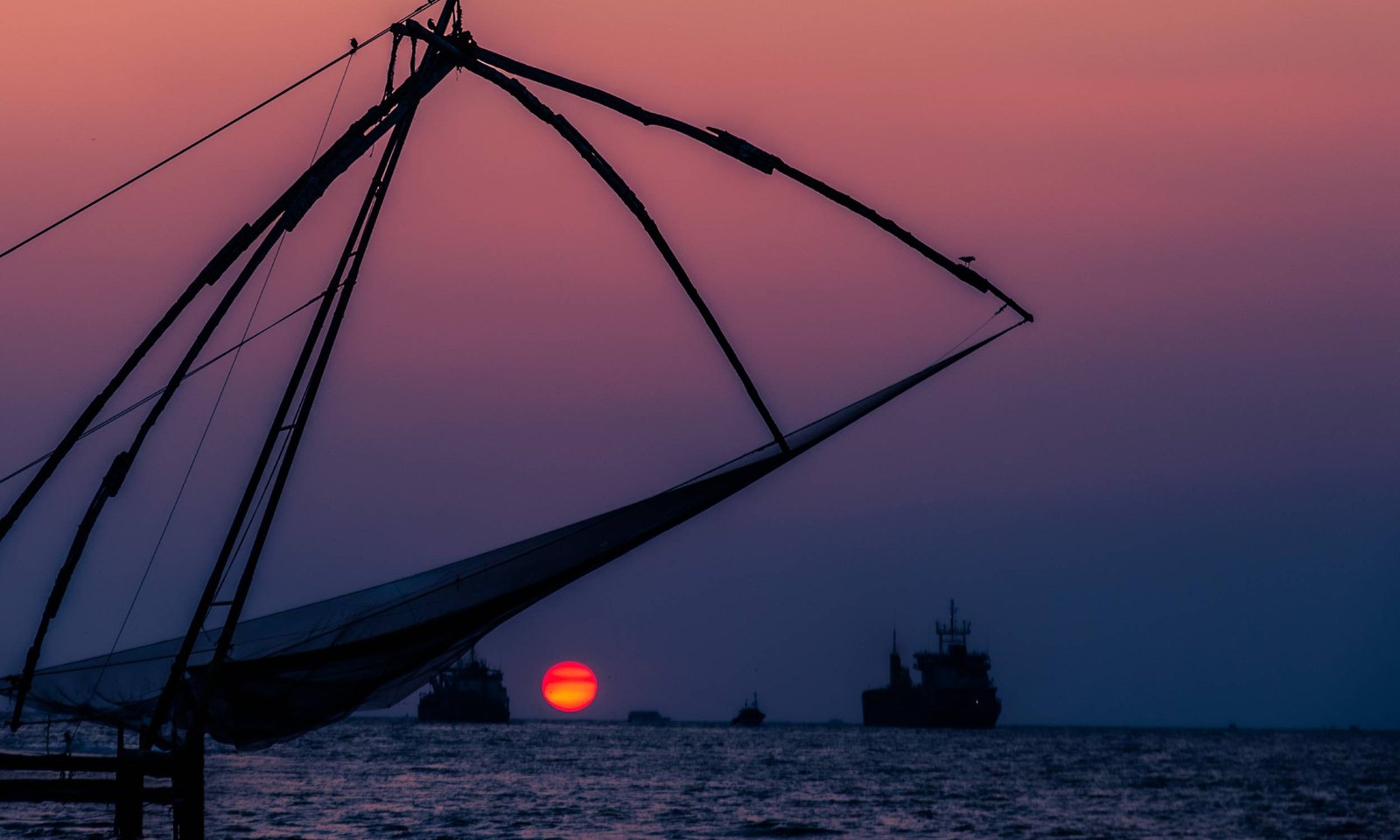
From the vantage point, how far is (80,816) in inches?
1745

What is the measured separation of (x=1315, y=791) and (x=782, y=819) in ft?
129

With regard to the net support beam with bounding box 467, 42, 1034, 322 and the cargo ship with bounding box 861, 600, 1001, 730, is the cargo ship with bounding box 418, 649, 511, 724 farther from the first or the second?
the net support beam with bounding box 467, 42, 1034, 322

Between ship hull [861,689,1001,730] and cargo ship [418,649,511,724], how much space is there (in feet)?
129

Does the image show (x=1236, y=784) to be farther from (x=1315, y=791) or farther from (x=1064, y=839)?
(x=1064, y=839)

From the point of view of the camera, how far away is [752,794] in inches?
2677

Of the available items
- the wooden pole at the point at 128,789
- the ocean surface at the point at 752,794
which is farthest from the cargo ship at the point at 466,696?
the wooden pole at the point at 128,789

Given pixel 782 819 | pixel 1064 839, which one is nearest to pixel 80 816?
pixel 782 819

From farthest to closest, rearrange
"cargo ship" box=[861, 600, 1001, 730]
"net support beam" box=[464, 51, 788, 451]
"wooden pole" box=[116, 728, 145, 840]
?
"cargo ship" box=[861, 600, 1001, 730] → "wooden pole" box=[116, 728, 145, 840] → "net support beam" box=[464, 51, 788, 451]

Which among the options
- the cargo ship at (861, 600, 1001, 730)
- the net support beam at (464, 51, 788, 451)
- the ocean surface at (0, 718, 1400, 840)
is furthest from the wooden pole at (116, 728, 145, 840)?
the cargo ship at (861, 600, 1001, 730)

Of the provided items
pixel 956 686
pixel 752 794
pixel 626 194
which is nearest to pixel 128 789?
pixel 626 194

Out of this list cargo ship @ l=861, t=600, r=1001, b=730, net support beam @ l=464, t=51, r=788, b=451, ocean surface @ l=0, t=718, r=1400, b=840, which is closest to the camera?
net support beam @ l=464, t=51, r=788, b=451

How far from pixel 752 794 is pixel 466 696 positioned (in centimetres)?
9950

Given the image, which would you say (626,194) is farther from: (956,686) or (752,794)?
(956,686)

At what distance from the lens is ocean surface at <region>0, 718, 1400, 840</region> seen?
4844 cm
